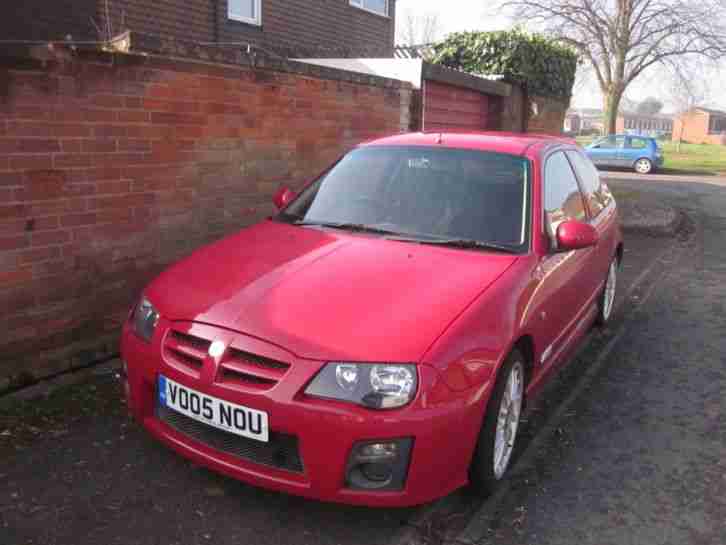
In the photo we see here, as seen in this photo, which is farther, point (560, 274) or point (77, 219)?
point (77, 219)

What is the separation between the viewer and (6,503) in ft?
9.32

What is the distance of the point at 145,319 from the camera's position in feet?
10.2

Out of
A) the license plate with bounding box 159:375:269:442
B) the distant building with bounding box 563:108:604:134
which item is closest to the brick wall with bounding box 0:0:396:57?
the license plate with bounding box 159:375:269:442

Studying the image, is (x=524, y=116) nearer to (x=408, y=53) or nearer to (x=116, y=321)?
(x=408, y=53)

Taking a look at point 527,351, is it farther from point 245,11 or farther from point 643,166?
point 643,166

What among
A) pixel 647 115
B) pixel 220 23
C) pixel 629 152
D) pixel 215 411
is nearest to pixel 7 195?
pixel 215 411

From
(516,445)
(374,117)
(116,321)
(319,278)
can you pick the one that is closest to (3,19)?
(374,117)

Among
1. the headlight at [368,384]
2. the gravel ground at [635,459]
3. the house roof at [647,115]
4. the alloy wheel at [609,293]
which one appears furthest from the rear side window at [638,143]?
the house roof at [647,115]

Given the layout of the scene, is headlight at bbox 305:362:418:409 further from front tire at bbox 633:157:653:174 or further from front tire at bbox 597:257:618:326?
front tire at bbox 633:157:653:174

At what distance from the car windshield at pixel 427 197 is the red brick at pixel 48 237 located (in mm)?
1314

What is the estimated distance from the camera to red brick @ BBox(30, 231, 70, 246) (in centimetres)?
387

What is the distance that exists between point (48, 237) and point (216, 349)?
185cm

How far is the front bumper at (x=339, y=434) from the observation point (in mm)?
2490

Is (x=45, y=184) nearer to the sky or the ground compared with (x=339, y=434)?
nearer to the sky
